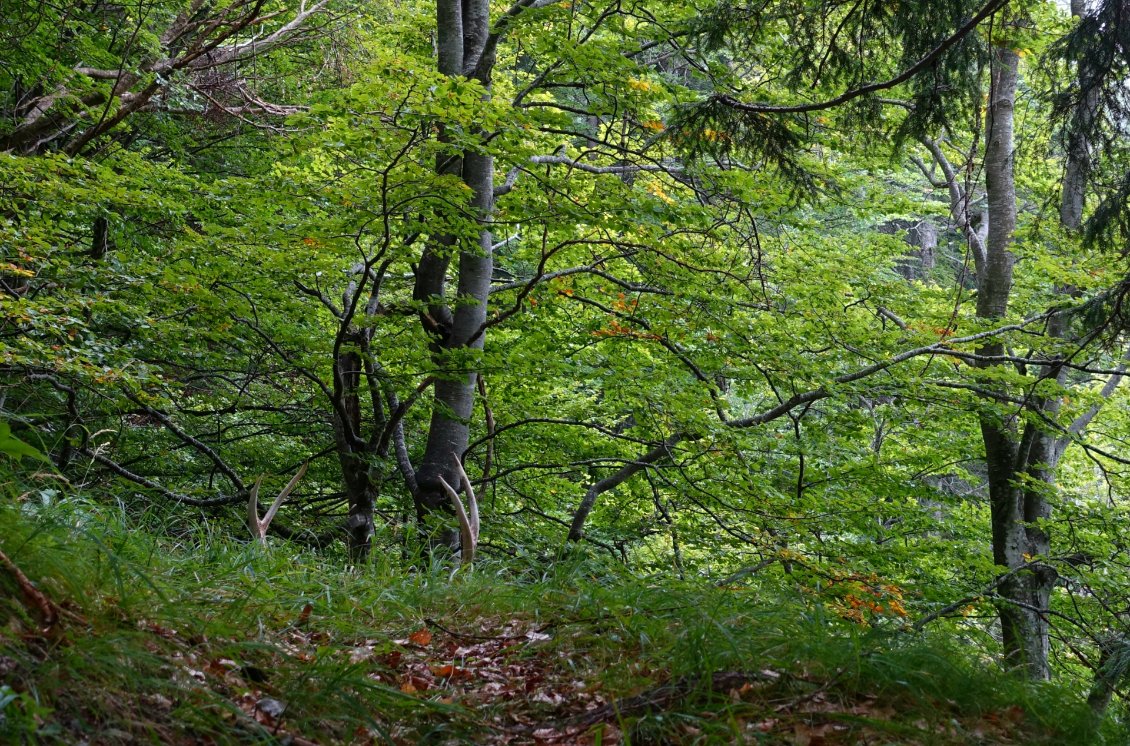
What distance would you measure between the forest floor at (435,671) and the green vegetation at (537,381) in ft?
0.05

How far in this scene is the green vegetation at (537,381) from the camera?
7.88ft

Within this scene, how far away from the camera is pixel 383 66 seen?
18.9 feet

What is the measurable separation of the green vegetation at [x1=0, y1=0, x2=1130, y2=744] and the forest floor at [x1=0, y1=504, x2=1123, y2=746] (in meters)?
0.02

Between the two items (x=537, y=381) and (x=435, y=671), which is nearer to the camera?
(x=435, y=671)

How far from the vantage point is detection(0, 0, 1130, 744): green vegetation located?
7.88ft

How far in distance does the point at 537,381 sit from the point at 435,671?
5.50 meters

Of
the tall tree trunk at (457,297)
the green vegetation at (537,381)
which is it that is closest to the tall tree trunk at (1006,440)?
the green vegetation at (537,381)

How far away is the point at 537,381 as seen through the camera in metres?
8.25

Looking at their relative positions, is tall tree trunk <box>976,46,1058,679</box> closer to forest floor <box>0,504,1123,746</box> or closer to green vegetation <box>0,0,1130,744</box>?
green vegetation <box>0,0,1130,744</box>

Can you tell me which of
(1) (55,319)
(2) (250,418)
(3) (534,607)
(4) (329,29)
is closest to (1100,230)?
(3) (534,607)

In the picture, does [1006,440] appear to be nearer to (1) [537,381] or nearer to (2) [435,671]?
(1) [537,381]

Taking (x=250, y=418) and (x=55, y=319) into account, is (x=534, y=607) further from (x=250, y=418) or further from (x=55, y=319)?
(x=250, y=418)

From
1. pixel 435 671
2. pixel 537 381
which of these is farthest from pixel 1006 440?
pixel 435 671

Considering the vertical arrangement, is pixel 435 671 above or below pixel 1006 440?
below
